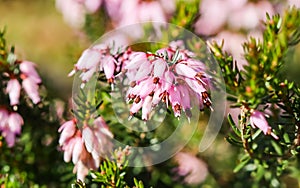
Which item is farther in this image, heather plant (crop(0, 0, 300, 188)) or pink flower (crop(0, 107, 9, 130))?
pink flower (crop(0, 107, 9, 130))

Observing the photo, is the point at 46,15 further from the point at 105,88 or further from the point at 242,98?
the point at 242,98

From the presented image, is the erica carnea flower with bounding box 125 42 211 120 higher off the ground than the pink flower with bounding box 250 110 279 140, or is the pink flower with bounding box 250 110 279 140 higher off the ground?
the erica carnea flower with bounding box 125 42 211 120

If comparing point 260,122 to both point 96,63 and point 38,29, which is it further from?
point 38,29

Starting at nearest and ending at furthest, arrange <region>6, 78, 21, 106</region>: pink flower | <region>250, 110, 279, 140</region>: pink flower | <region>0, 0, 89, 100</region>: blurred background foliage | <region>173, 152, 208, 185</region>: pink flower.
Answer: <region>250, 110, 279, 140</region>: pink flower → <region>6, 78, 21, 106</region>: pink flower → <region>173, 152, 208, 185</region>: pink flower → <region>0, 0, 89, 100</region>: blurred background foliage

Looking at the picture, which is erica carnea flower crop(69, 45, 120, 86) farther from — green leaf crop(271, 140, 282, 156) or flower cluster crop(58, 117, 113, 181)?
green leaf crop(271, 140, 282, 156)

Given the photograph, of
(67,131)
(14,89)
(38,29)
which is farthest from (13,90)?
(38,29)

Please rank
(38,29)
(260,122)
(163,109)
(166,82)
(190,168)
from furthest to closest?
(38,29) → (190,168) → (163,109) → (260,122) → (166,82)

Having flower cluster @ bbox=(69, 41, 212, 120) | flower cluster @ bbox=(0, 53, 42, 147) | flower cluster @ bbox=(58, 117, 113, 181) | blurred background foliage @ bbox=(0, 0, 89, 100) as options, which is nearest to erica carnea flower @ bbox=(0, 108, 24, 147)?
flower cluster @ bbox=(0, 53, 42, 147)

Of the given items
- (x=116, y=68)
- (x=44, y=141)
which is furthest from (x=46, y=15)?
(x=116, y=68)
